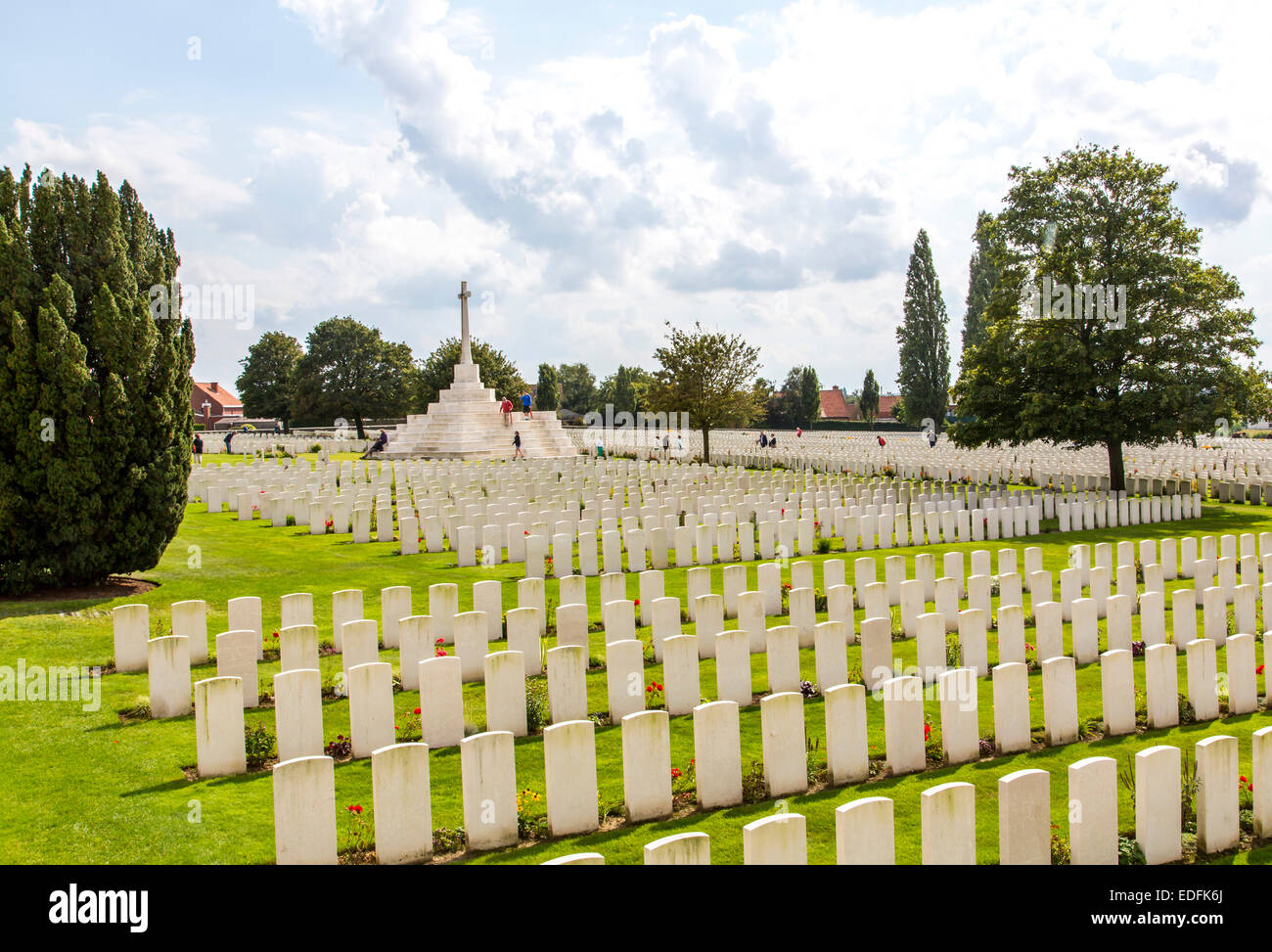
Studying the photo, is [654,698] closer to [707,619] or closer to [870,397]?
[707,619]

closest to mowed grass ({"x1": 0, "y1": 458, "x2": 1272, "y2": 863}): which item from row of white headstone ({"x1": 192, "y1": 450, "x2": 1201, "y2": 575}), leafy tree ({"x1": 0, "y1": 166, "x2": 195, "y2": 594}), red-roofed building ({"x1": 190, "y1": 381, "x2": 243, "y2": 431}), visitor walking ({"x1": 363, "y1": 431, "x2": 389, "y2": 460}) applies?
leafy tree ({"x1": 0, "y1": 166, "x2": 195, "y2": 594})

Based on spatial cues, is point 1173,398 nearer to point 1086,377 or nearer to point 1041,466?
point 1086,377

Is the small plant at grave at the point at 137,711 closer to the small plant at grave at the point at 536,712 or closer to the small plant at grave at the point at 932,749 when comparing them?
the small plant at grave at the point at 536,712

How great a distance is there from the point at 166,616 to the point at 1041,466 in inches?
1046

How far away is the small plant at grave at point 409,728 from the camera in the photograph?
7086mm

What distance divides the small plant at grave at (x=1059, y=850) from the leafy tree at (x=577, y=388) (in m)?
82.8

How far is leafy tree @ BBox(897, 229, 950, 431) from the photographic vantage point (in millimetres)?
60500

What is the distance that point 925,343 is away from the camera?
2389 inches

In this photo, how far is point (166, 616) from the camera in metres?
10.6

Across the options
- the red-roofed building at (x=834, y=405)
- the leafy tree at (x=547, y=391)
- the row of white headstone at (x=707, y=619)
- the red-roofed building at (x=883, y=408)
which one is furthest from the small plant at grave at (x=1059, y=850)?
the red-roofed building at (x=883, y=408)

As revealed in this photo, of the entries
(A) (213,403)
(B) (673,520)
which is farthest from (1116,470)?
(A) (213,403)

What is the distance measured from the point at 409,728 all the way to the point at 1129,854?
197 inches

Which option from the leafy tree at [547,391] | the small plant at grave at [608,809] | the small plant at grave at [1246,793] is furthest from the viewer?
the leafy tree at [547,391]

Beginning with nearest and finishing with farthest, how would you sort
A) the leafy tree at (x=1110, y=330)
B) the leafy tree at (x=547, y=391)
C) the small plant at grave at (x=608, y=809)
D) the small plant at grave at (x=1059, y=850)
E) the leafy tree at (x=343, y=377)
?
the small plant at grave at (x=1059, y=850) → the small plant at grave at (x=608, y=809) → the leafy tree at (x=1110, y=330) → the leafy tree at (x=343, y=377) → the leafy tree at (x=547, y=391)
